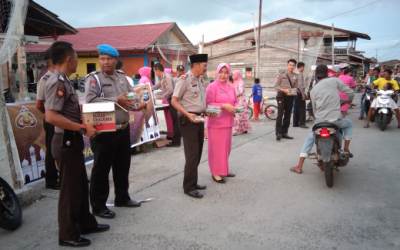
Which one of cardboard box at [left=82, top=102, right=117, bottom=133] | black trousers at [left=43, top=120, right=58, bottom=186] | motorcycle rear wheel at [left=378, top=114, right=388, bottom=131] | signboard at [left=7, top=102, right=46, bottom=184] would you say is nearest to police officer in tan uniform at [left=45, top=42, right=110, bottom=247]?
cardboard box at [left=82, top=102, right=117, bottom=133]

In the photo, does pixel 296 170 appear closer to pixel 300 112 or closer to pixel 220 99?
pixel 220 99

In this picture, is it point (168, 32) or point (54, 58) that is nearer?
point (54, 58)

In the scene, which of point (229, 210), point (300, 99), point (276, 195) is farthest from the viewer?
point (300, 99)

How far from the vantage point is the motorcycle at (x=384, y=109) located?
31.7 ft

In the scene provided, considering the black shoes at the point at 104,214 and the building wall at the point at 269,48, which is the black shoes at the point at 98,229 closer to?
the black shoes at the point at 104,214

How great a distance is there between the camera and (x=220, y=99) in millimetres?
5273

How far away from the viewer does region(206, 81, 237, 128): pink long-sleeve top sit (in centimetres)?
525

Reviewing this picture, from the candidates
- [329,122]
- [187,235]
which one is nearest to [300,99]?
[329,122]

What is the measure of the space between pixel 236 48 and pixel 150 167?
100ft

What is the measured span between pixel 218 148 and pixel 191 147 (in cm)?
81

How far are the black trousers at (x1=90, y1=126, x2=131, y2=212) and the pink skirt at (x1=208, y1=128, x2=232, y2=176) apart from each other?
1595 millimetres

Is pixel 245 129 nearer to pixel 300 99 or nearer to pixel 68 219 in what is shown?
pixel 300 99

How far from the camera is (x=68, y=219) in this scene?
10.9 feet

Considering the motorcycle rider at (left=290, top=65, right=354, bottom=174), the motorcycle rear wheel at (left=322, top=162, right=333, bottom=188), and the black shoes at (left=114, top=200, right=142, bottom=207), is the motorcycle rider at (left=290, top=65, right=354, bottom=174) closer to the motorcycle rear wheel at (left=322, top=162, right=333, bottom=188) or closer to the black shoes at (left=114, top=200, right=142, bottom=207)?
the motorcycle rear wheel at (left=322, top=162, right=333, bottom=188)
